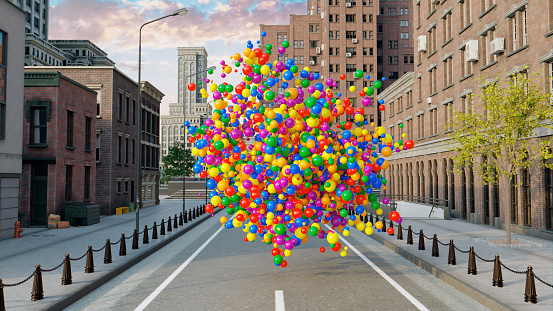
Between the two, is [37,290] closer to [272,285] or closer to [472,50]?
[272,285]

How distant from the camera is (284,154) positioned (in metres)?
9.34

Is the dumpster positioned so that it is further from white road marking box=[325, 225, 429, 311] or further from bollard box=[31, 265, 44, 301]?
bollard box=[31, 265, 44, 301]

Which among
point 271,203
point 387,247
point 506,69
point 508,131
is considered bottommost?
point 387,247

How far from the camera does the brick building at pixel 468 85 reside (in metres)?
20.3

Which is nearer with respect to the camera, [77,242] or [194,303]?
[194,303]

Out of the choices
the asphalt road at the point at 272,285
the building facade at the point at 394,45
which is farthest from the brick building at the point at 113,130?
the building facade at the point at 394,45

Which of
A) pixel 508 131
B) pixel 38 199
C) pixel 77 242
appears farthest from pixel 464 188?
pixel 38 199

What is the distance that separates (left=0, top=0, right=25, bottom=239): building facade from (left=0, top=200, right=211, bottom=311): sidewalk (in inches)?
58.0

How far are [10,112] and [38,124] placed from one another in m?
4.94

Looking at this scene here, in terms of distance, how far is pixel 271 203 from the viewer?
31.0 ft

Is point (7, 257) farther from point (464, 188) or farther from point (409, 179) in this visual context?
point (409, 179)

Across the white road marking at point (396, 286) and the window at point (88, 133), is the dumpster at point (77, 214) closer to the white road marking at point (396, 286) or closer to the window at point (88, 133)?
the window at point (88, 133)

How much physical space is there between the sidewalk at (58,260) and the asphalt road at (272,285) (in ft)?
1.02

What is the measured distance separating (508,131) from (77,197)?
2344 centimetres
